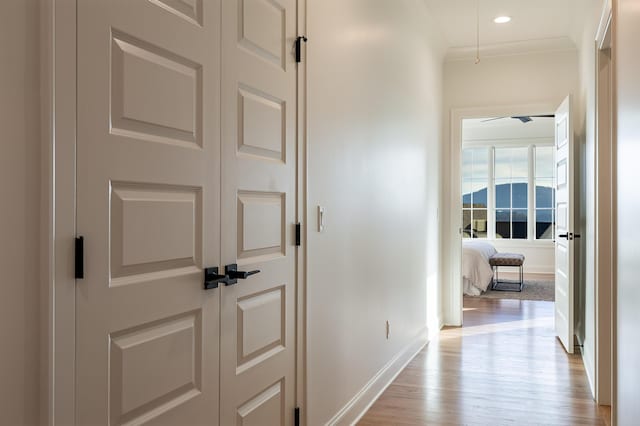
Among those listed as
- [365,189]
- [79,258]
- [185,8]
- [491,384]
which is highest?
[185,8]

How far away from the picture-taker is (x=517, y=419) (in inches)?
124

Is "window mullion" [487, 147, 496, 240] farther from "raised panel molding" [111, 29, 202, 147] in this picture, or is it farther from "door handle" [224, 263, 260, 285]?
"raised panel molding" [111, 29, 202, 147]

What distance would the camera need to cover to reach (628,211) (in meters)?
1.95

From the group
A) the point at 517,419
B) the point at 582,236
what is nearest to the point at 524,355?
the point at 582,236

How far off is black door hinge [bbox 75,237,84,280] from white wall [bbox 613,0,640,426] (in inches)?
62.0

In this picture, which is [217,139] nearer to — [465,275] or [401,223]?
[401,223]

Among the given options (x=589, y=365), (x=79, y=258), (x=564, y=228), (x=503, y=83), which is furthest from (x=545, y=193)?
(x=79, y=258)

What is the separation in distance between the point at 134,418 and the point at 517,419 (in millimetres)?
2446

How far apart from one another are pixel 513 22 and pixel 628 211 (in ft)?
11.5

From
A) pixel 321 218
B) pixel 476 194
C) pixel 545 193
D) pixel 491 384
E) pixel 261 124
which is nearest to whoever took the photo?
pixel 261 124

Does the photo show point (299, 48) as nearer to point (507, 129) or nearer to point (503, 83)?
point (503, 83)

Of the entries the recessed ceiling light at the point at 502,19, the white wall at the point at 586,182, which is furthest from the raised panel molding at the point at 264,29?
the recessed ceiling light at the point at 502,19

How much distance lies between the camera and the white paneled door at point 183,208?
4.28ft

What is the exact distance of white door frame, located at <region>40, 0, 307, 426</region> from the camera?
45.3 inches
